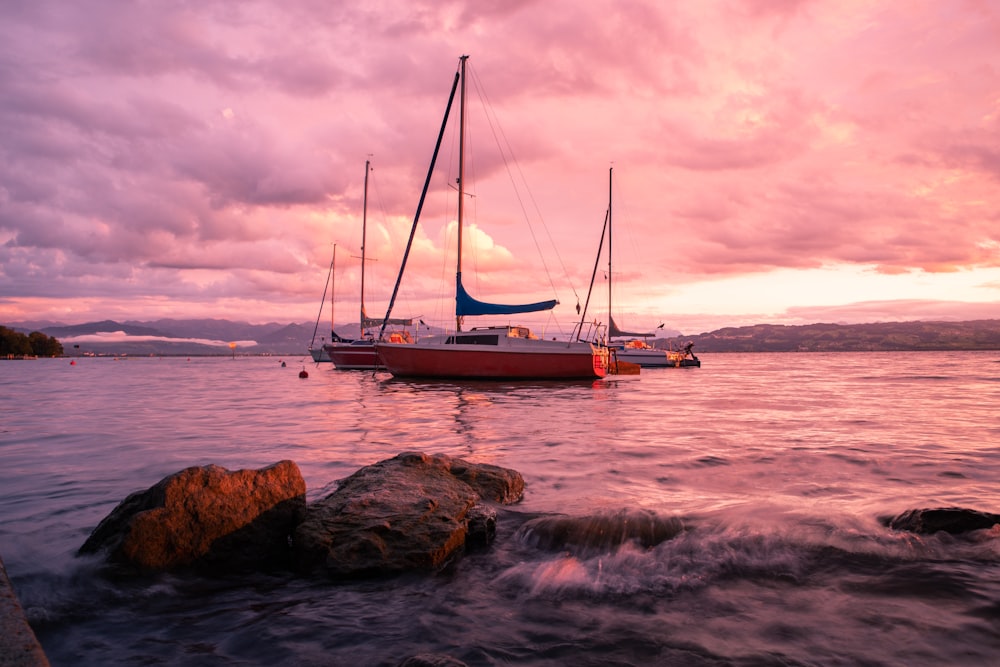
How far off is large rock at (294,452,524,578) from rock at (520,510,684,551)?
20.8 inches

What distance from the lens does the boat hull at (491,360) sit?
29.4 metres

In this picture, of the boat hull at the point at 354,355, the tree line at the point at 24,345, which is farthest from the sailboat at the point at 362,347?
the tree line at the point at 24,345

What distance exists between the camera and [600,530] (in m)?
5.92

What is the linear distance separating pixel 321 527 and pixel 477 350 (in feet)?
78.6

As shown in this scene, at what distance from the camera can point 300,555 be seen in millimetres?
5199

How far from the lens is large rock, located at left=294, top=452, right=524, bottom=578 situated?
5.04 m

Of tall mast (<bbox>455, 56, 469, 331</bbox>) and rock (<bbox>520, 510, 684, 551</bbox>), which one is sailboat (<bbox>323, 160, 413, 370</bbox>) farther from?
rock (<bbox>520, 510, 684, 551</bbox>)

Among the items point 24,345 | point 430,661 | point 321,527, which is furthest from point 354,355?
point 24,345

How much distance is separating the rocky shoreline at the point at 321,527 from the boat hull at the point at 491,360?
23109mm

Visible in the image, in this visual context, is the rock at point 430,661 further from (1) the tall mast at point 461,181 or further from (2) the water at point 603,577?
(1) the tall mast at point 461,181

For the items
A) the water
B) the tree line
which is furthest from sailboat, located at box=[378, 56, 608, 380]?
the tree line

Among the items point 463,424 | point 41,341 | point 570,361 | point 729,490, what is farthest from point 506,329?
point 41,341

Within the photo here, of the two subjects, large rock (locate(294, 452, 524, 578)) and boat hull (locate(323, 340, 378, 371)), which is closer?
large rock (locate(294, 452, 524, 578))

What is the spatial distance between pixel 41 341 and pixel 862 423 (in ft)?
552
